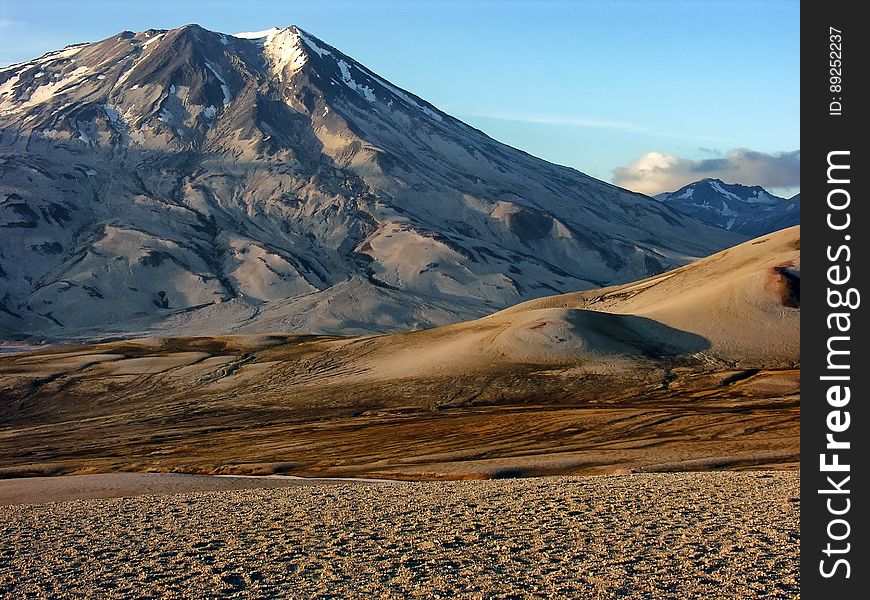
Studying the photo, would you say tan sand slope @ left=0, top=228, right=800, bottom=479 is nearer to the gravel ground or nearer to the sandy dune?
the sandy dune

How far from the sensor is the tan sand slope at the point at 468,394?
185ft

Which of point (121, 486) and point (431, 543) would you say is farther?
point (121, 486)

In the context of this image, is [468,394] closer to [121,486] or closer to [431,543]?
[121,486]

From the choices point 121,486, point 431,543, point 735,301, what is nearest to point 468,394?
point 735,301

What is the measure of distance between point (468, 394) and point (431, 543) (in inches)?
2446

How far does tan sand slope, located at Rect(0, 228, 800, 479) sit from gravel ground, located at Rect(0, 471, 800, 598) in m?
13.4

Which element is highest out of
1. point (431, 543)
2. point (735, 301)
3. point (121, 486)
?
point (735, 301)

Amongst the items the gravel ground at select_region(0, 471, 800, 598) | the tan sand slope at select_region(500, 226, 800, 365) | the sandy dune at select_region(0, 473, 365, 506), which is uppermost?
the tan sand slope at select_region(500, 226, 800, 365)

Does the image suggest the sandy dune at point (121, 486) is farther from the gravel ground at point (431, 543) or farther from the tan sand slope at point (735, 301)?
the tan sand slope at point (735, 301)

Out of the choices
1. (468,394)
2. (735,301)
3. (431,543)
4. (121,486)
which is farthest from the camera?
(735,301)

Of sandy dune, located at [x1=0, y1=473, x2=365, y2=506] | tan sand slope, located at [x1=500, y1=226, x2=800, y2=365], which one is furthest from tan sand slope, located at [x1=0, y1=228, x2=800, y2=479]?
sandy dune, located at [x1=0, y1=473, x2=365, y2=506]

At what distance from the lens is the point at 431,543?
2603 centimetres

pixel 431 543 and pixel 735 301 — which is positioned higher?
pixel 735 301

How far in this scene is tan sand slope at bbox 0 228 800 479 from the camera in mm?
56531
